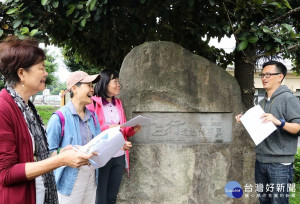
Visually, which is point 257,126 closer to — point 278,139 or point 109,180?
point 278,139

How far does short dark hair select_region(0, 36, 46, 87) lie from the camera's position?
1.66 m

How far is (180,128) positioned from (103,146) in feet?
6.88

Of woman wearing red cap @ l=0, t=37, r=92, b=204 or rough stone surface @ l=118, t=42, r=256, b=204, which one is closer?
woman wearing red cap @ l=0, t=37, r=92, b=204

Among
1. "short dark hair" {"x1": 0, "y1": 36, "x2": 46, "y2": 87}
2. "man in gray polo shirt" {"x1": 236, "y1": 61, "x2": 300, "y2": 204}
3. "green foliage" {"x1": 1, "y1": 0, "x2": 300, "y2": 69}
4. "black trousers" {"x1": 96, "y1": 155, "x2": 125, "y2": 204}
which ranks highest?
"green foliage" {"x1": 1, "y1": 0, "x2": 300, "y2": 69}

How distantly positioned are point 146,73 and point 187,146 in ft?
3.72

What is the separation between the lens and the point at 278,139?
285cm

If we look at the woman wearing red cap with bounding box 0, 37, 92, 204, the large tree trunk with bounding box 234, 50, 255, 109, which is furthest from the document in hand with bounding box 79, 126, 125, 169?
the large tree trunk with bounding box 234, 50, 255, 109

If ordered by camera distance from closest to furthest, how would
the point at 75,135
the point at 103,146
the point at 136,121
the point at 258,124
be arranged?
the point at 103,146
the point at 75,135
the point at 136,121
the point at 258,124

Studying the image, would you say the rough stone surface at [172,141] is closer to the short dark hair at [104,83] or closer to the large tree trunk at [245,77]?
the short dark hair at [104,83]

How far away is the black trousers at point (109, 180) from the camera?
10.7 feet

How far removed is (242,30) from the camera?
3336 millimetres

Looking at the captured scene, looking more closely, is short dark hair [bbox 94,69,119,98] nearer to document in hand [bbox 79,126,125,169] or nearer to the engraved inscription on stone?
the engraved inscription on stone

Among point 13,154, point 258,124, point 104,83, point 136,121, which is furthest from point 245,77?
point 13,154

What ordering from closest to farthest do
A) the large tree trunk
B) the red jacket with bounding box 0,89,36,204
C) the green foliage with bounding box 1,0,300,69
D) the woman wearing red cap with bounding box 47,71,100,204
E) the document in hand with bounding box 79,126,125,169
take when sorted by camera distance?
1. the red jacket with bounding box 0,89,36,204
2. the document in hand with bounding box 79,126,125,169
3. the woman wearing red cap with bounding box 47,71,100,204
4. the green foliage with bounding box 1,0,300,69
5. the large tree trunk
